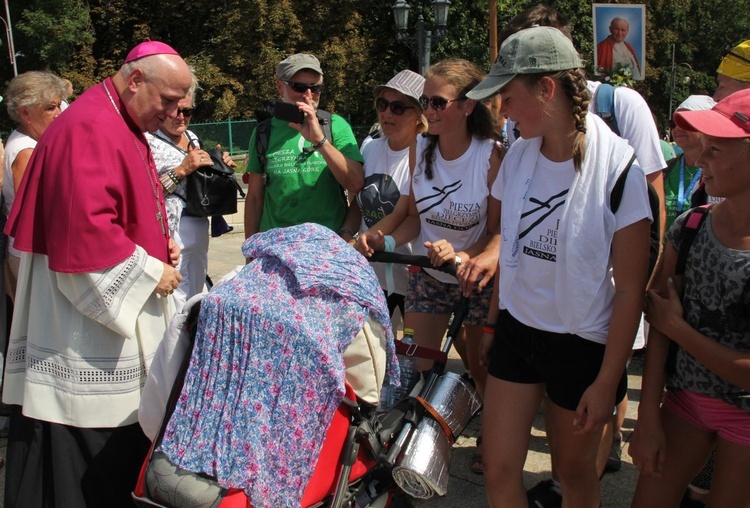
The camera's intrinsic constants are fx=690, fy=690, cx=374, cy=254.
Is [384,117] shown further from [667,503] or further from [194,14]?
[194,14]

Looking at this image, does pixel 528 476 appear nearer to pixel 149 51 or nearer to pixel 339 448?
pixel 339 448

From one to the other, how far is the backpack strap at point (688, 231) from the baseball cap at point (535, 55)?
67 centimetres

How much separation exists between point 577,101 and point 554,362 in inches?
35.9

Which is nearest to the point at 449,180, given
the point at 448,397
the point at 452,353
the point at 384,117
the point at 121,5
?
the point at 384,117

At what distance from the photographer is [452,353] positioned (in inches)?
210

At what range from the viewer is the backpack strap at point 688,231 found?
239cm

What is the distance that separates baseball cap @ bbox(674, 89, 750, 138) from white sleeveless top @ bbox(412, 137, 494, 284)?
3.92ft

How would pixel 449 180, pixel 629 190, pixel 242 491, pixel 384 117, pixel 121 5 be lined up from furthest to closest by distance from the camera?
pixel 121 5 → pixel 384 117 → pixel 449 180 → pixel 629 190 → pixel 242 491

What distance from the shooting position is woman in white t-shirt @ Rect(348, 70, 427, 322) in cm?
376

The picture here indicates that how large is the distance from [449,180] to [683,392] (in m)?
1.47

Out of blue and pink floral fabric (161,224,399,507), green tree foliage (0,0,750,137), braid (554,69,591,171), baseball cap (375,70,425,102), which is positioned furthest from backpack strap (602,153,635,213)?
green tree foliage (0,0,750,137)

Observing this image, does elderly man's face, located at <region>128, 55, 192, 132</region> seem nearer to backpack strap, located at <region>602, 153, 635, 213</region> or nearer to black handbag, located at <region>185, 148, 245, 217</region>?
black handbag, located at <region>185, 148, 245, 217</region>

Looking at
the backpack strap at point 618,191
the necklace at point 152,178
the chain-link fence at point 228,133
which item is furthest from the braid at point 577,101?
the chain-link fence at point 228,133

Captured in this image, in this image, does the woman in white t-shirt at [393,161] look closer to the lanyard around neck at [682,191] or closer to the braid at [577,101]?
the braid at [577,101]
